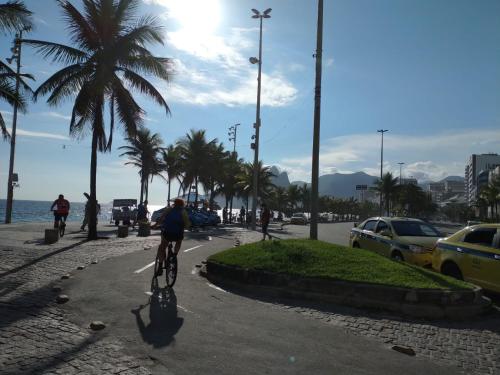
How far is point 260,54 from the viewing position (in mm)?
32812

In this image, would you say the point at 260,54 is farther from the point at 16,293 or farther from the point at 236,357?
the point at 236,357

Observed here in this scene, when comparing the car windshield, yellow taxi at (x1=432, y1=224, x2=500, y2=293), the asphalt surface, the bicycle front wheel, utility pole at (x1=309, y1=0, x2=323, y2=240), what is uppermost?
utility pole at (x1=309, y1=0, x2=323, y2=240)

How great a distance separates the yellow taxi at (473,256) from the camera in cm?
835

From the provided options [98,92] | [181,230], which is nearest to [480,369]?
[181,230]

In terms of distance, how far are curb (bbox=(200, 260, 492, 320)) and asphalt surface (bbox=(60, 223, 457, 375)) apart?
75cm

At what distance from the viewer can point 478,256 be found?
28.7ft

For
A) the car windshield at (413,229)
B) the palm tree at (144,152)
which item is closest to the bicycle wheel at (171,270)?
the car windshield at (413,229)

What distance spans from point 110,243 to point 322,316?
11989 mm

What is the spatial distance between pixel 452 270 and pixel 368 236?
430 centimetres

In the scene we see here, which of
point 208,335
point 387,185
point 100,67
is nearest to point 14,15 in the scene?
point 100,67

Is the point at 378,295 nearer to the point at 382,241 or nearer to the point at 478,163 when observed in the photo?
the point at 382,241

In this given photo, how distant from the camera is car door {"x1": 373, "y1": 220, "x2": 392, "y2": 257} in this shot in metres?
12.5

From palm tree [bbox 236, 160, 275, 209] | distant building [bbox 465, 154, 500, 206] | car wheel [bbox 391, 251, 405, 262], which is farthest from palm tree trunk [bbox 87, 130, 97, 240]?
distant building [bbox 465, 154, 500, 206]

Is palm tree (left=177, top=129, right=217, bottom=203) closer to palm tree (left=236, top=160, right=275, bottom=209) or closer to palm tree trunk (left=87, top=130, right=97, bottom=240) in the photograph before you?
palm tree (left=236, top=160, right=275, bottom=209)
